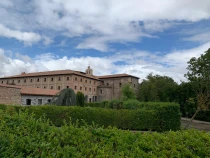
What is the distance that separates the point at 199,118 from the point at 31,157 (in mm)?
23922

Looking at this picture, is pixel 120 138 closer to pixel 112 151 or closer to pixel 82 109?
pixel 112 151

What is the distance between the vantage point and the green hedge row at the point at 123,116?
12.0 meters

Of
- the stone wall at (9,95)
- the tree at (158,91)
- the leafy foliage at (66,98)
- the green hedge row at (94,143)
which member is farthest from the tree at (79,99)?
the green hedge row at (94,143)

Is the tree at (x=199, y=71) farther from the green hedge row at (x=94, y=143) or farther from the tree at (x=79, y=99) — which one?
the green hedge row at (x=94, y=143)

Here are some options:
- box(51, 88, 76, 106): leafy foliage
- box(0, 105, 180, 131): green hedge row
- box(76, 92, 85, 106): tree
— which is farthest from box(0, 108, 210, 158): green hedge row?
box(76, 92, 85, 106): tree

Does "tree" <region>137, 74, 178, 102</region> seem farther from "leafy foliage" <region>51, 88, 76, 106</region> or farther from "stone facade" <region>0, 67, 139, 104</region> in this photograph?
"leafy foliage" <region>51, 88, 76, 106</region>

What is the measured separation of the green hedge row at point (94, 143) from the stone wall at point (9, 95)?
67.6 feet

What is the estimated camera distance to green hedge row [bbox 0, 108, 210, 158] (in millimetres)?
2188

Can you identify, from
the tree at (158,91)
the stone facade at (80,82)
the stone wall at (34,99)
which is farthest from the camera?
the stone facade at (80,82)

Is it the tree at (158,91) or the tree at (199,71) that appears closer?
the tree at (199,71)

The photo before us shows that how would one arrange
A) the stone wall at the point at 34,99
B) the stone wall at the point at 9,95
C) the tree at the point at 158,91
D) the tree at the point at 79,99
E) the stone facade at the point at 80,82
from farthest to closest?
1. the stone facade at the point at 80,82
2. the tree at the point at 158,91
3. the stone wall at the point at 34,99
4. the stone wall at the point at 9,95
5. the tree at the point at 79,99

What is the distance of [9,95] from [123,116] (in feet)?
53.2

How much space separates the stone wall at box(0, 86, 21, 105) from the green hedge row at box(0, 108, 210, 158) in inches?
811

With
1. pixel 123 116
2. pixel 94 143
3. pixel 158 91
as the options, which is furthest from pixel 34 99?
pixel 94 143
